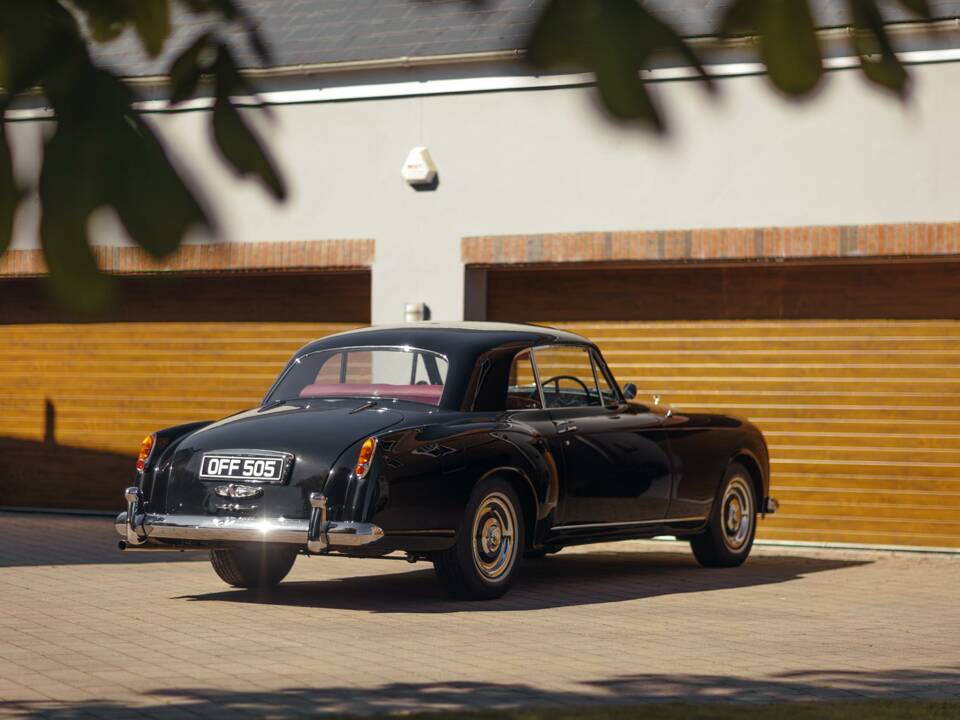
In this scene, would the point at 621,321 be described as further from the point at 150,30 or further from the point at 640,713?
the point at 150,30

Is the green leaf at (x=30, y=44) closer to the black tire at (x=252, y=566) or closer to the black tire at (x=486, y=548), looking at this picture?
the black tire at (x=486, y=548)

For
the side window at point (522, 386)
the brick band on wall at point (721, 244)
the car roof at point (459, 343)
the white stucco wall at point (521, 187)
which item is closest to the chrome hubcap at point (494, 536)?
the car roof at point (459, 343)

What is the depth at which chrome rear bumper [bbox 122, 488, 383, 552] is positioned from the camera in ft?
27.9

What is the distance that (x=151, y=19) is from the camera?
103 inches

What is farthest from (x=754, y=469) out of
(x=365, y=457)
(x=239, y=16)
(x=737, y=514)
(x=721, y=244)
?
(x=239, y=16)

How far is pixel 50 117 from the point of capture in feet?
7.74

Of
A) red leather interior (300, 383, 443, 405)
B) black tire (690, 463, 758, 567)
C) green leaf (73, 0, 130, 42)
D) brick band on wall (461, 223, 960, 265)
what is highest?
brick band on wall (461, 223, 960, 265)

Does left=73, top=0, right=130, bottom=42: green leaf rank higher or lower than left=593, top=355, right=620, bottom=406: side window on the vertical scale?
higher

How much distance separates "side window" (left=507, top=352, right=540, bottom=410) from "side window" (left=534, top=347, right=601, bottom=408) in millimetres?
112

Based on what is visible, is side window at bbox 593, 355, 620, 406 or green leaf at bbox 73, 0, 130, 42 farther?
side window at bbox 593, 355, 620, 406

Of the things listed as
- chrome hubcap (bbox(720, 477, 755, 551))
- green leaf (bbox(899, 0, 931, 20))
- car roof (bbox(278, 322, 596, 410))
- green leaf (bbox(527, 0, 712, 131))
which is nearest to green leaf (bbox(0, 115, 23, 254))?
green leaf (bbox(527, 0, 712, 131))

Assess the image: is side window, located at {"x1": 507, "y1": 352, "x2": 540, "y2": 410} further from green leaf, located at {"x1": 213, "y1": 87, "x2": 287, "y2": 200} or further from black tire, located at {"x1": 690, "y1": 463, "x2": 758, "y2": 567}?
Result: green leaf, located at {"x1": 213, "y1": 87, "x2": 287, "y2": 200}

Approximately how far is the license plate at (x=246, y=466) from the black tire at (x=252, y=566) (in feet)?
3.49

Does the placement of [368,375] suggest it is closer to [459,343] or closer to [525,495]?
[459,343]
